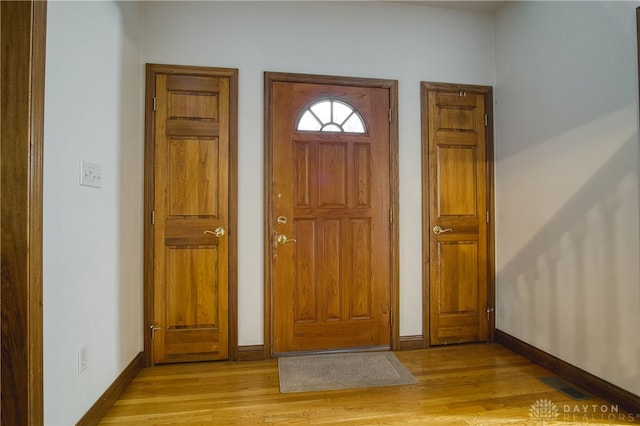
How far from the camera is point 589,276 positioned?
1946 millimetres

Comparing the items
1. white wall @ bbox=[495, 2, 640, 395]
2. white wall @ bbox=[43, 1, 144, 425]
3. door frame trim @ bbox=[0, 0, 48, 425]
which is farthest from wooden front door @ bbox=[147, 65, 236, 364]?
white wall @ bbox=[495, 2, 640, 395]

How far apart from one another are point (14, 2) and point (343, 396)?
238cm

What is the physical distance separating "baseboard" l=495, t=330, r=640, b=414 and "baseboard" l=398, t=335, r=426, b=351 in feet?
2.23

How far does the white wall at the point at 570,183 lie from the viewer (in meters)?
1.75

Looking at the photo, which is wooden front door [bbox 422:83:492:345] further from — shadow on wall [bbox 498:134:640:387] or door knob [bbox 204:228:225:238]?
door knob [bbox 204:228:225:238]

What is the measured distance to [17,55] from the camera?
1.21 m

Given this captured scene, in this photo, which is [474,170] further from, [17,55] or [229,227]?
[17,55]

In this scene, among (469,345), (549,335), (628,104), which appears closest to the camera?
(628,104)

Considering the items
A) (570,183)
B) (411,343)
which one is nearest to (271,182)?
(411,343)

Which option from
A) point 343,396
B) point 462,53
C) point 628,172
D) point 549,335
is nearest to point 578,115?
point 628,172

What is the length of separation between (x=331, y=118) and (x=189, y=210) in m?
1.28

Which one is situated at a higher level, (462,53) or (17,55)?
(462,53)

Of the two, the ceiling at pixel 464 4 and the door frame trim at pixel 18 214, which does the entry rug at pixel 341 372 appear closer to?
the door frame trim at pixel 18 214

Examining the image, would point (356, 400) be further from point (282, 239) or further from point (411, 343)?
point (282, 239)
